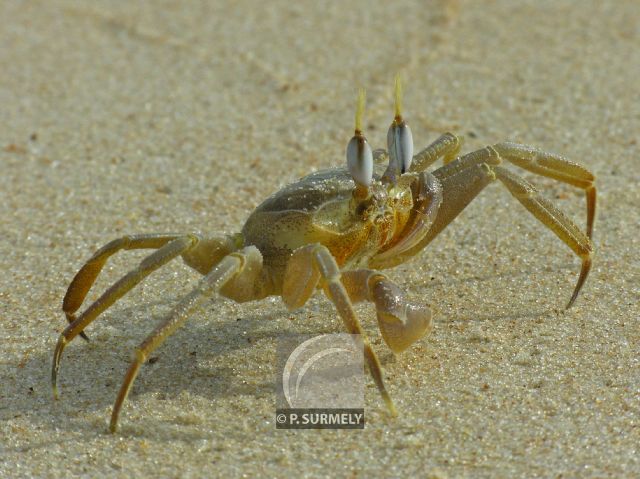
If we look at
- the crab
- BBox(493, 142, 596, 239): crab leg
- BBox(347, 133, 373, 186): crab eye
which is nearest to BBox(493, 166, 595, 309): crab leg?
the crab

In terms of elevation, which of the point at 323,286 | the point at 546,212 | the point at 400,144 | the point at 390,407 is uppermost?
the point at 400,144

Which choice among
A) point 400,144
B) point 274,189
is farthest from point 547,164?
point 274,189

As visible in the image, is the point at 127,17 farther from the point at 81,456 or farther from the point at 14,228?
the point at 81,456

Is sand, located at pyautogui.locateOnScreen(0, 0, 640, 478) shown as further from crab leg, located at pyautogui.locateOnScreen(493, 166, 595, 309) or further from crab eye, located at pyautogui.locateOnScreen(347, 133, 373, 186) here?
crab eye, located at pyautogui.locateOnScreen(347, 133, 373, 186)

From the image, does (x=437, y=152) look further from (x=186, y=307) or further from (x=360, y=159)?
(x=186, y=307)

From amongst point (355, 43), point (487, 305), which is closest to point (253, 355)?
point (487, 305)

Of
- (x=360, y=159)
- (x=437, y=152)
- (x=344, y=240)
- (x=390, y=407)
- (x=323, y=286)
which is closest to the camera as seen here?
(x=390, y=407)

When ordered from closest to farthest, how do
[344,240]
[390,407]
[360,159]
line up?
[390,407]
[360,159]
[344,240]
